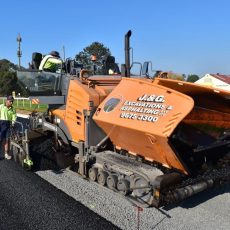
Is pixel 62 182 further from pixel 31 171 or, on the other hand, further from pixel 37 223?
pixel 37 223

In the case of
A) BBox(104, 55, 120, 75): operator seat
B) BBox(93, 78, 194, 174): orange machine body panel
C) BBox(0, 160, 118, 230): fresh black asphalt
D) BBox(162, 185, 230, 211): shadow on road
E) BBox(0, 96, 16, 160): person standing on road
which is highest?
BBox(104, 55, 120, 75): operator seat

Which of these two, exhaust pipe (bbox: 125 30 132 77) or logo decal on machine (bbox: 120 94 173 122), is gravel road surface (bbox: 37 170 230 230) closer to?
logo decal on machine (bbox: 120 94 173 122)

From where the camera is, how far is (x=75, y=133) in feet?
21.4

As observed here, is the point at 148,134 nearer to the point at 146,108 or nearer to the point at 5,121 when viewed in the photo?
the point at 146,108

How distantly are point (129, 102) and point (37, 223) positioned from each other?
2.02m

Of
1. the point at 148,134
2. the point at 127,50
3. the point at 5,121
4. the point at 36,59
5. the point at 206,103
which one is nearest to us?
the point at 148,134

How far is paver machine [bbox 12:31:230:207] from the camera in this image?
4.73 meters

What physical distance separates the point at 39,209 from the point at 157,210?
1.67 metres

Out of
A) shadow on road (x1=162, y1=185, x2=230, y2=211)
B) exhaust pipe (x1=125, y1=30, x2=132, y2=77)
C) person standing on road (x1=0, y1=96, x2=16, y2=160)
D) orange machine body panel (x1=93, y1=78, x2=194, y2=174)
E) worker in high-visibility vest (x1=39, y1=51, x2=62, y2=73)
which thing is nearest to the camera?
orange machine body panel (x1=93, y1=78, x2=194, y2=174)

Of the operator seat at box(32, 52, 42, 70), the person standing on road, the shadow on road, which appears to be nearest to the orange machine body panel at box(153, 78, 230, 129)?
the shadow on road

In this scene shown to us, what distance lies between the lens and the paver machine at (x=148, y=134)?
4.73 metres

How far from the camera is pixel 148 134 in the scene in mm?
4742

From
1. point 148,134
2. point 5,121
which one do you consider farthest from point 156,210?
point 5,121

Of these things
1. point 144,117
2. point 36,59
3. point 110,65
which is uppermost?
point 36,59
